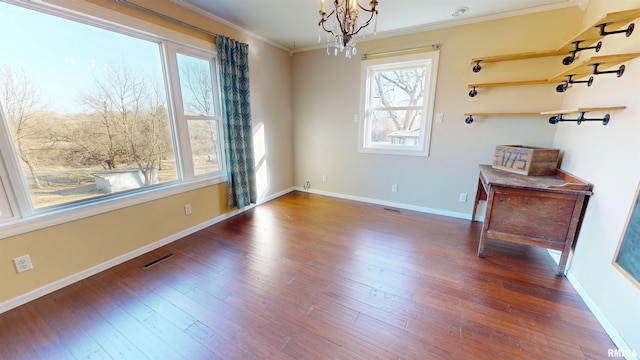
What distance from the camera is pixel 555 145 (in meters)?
2.50

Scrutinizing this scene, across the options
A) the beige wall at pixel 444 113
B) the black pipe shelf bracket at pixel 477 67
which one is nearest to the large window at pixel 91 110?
the beige wall at pixel 444 113

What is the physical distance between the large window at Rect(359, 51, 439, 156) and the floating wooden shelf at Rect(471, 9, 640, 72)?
1.93ft

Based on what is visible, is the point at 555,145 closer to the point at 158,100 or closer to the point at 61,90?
the point at 158,100

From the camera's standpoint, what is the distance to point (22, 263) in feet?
5.36

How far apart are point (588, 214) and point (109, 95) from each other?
4.05 meters

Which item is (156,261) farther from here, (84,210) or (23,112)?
(23,112)

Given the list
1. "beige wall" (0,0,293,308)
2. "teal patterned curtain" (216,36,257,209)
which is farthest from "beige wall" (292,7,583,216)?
"teal patterned curtain" (216,36,257,209)

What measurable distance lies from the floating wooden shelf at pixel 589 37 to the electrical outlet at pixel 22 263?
13.7ft

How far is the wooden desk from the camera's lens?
1.84m

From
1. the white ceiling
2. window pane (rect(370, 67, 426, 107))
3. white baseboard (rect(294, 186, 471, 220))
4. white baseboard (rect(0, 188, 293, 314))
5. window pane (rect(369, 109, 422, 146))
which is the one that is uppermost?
the white ceiling

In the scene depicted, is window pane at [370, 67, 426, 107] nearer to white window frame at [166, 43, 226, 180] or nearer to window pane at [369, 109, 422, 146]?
window pane at [369, 109, 422, 146]

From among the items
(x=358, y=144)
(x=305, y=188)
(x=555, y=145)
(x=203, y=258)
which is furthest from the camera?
(x=305, y=188)

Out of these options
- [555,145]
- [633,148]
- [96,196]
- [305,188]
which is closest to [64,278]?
[96,196]

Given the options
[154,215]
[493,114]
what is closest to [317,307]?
[154,215]
